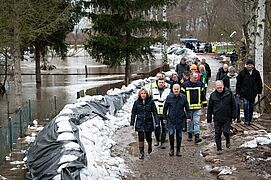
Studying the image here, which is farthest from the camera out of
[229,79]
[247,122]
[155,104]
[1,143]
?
[229,79]

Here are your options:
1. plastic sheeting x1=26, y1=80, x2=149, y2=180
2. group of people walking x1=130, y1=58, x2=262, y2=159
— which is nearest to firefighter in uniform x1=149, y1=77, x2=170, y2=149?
group of people walking x1=130, y1=58, x2=262, y2=159

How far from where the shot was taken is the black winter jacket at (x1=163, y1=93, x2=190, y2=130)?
32.6ft

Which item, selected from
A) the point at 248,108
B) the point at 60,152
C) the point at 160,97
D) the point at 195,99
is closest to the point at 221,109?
the point at 195,99

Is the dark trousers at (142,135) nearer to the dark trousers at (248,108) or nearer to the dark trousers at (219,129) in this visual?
the dark trousers at (219,129)

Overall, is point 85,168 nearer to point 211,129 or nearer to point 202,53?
point 211,129

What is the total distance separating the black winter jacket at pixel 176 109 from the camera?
32.6ft

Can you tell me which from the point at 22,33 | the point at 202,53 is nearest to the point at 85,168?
the point at 22,33

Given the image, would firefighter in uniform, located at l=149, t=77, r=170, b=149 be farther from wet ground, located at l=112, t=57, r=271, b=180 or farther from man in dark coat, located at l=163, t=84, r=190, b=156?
man in dark coat, located at l=163, t=84, r=190, b=156

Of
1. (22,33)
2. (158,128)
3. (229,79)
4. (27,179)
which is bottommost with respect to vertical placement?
(27,179)

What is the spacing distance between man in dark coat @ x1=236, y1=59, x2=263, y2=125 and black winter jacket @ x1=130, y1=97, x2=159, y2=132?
10.5 ft

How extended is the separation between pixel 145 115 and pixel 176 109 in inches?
27.5

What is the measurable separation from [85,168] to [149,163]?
198 centimetres

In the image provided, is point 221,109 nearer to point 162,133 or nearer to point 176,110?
point 176,110

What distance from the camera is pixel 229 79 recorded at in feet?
43.7
